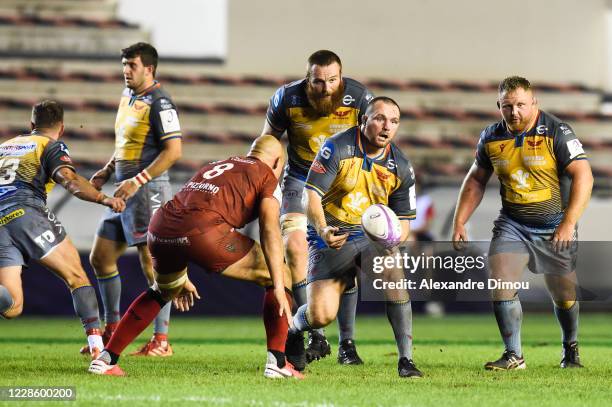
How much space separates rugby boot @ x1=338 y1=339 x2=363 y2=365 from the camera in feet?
25.7

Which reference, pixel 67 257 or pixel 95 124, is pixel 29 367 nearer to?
pixel 67 257

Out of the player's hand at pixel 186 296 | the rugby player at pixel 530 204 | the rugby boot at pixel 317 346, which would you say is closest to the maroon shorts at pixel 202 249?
the player's hand at pixel 186 296

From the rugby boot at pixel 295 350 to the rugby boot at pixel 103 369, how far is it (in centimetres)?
105

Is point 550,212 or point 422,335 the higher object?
point 550,212

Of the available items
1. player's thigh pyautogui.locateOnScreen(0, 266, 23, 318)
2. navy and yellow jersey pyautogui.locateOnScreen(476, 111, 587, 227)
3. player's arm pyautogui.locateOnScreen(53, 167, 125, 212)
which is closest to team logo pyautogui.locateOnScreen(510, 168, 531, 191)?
navy and yellow jersey pyautogui.locateOnScreen(476, 111, 587, 227)

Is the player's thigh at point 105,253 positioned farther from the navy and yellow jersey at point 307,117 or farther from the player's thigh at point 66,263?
the navy and yellow jersey at point 307,117

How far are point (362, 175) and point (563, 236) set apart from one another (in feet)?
4.58

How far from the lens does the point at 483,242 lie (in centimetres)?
1381

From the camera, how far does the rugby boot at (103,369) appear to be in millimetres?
6680

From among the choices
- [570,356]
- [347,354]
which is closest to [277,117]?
[347,354]

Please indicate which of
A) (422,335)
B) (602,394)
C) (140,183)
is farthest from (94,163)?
(602,394)

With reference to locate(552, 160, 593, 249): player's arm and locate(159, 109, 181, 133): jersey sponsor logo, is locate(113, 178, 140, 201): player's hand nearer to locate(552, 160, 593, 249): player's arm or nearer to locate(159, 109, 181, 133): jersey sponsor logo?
locate(159, 109, 181, 133): jersey sponsor logo

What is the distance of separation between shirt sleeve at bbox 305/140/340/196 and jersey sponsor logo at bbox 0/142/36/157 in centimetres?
184

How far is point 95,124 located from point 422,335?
11.6 meters
